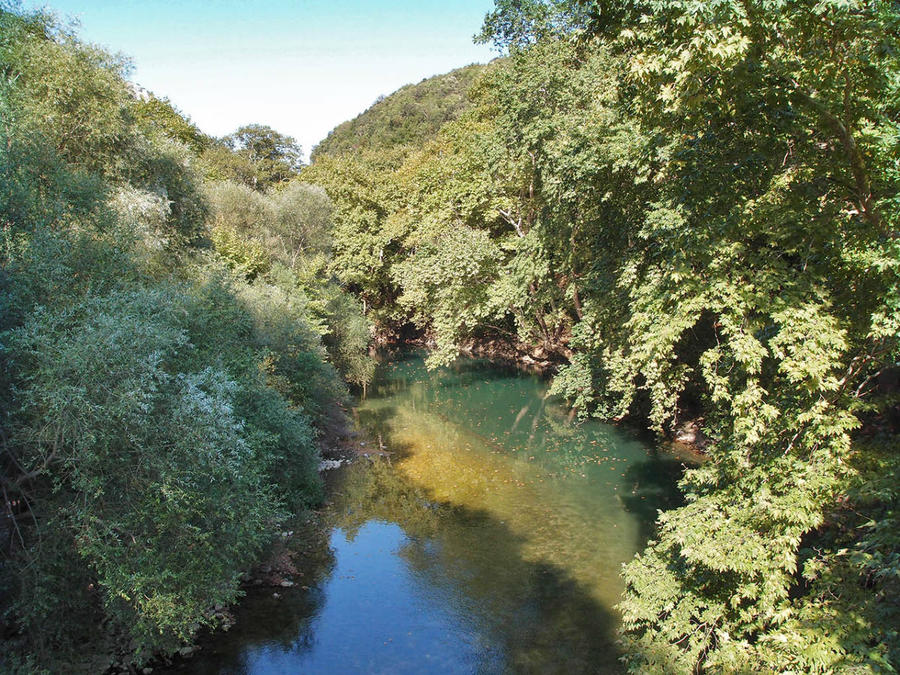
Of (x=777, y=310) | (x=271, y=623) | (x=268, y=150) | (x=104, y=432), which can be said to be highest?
(x=268, y=150)

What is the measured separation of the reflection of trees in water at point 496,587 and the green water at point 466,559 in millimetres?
35

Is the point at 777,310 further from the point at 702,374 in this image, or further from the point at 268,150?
the point at 268,150

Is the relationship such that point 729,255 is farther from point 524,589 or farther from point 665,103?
point 524,589

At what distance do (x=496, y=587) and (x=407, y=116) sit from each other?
87.8 m

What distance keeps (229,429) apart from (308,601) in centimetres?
533

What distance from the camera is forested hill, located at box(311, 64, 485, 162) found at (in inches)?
3226

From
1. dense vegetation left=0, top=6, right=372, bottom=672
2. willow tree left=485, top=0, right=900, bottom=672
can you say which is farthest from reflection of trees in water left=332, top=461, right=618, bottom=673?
dense vegetation left=0, top=6, right=372, bottom=672

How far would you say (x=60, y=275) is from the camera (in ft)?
33.4

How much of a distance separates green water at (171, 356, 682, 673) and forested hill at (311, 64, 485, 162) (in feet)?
201

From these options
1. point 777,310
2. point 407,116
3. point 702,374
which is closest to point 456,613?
point 702,374

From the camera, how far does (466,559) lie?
14617 millimetres

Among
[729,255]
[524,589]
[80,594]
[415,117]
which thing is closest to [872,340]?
[729,255]

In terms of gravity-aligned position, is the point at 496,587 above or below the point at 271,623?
above

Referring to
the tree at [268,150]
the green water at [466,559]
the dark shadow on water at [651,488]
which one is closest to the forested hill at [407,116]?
the tree at [268,150]
